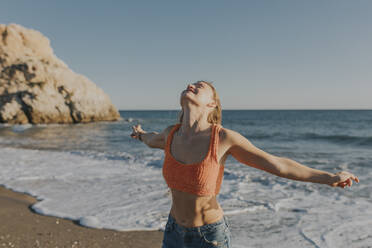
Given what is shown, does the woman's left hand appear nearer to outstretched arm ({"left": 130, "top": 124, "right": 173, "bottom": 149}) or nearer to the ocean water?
outstretched arm ({"left": 130, "top": 124, "right": 173, "bottom": 149})

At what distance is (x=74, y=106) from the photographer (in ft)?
165

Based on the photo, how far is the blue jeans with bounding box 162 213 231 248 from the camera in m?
2.13

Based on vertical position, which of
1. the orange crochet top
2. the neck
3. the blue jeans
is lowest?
the blue jeans

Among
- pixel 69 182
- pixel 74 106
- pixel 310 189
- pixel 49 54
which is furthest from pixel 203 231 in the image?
pixel 49 54

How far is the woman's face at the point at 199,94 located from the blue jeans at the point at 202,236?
2.97ft

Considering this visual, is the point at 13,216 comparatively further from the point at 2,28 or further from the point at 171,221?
the point at 2,28

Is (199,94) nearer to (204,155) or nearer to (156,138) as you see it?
(204,155)

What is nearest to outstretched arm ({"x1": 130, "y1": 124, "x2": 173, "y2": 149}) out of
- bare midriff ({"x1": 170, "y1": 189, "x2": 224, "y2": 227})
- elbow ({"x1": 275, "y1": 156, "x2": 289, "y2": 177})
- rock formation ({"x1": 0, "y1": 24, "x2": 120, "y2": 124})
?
bare midriff ({"x1": 170, "y1": 189, "x2": 224, "y2": 227})

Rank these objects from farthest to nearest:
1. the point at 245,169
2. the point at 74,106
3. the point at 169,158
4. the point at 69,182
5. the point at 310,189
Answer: the point at 74,106
the point at 245,169
the point at 69,182
the point at 310,189
the point at 169,158

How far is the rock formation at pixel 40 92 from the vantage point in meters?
44.8

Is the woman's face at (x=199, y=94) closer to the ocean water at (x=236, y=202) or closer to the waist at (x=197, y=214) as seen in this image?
the waist at (x=197, y=214)

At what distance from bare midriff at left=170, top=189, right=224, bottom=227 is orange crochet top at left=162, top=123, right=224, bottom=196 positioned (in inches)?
2.6

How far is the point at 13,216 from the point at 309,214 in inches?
215

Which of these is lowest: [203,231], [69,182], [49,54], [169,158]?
[69,182]
